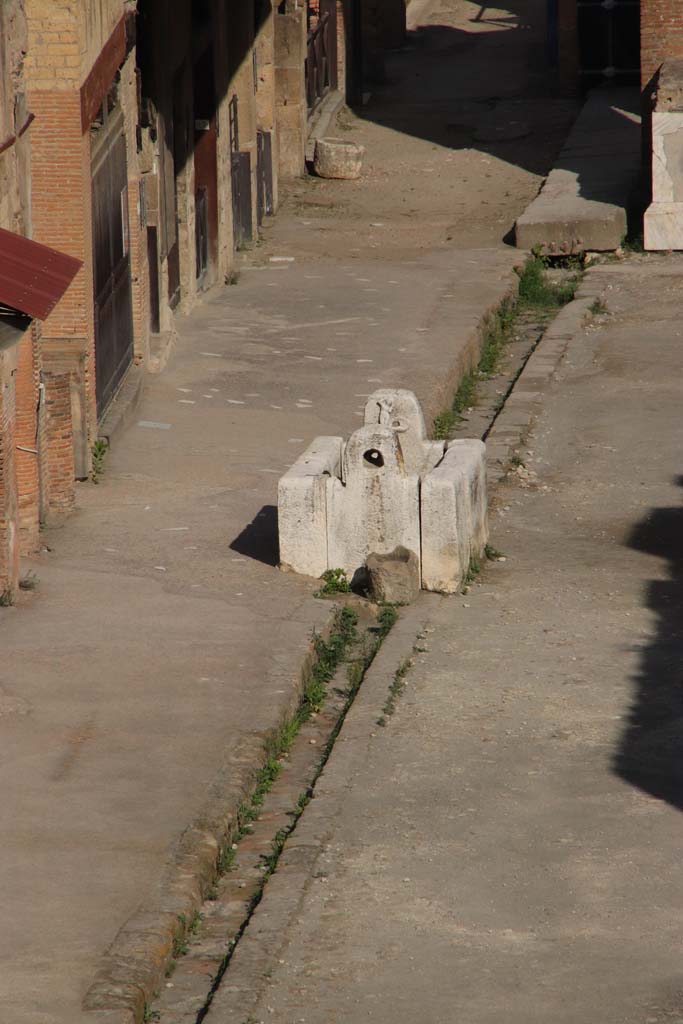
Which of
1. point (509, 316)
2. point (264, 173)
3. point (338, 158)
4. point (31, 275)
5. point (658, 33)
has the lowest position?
point (509, 316)

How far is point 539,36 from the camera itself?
34188 millimetres

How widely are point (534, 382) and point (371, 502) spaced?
5.42m

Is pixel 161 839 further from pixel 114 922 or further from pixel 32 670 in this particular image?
pixel 32 670

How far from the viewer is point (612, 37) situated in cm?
2723

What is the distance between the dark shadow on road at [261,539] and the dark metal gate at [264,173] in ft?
34.7

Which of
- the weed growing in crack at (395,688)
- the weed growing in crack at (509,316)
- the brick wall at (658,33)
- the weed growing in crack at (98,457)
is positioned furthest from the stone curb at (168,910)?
the brick wall at (658,33)

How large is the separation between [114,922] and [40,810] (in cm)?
98

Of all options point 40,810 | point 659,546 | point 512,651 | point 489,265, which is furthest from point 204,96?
point 40,810

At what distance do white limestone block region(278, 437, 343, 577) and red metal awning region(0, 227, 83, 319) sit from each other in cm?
231

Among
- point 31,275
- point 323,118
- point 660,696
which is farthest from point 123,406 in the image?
point 323,118

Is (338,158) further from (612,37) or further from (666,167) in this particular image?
(612,37)

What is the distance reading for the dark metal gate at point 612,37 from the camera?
27094 millimetres

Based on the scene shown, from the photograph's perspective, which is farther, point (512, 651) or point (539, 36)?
point (539, 36)

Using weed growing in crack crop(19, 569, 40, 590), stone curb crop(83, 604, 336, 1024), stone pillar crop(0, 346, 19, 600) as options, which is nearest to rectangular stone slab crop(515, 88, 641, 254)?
stone pillar crop(0, 346, 19, 600)
